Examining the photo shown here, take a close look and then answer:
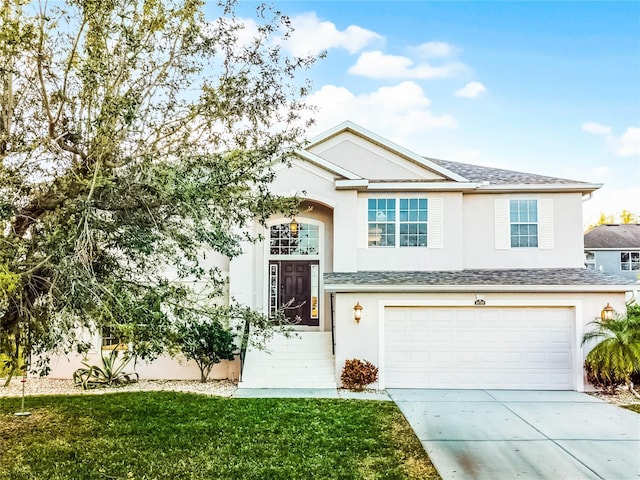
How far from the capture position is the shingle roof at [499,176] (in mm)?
14745

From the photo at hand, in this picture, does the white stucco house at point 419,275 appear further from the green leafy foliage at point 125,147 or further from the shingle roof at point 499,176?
the green leafy foliage at point 125,147

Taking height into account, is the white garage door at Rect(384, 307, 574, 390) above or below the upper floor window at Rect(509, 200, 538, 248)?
below

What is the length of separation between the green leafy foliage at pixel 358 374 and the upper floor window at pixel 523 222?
19.8 feet

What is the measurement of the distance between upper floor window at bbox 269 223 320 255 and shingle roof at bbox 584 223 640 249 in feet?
83.7

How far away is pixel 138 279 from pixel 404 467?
5.27 meters

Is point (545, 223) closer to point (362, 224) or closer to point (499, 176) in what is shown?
point (499, 176)

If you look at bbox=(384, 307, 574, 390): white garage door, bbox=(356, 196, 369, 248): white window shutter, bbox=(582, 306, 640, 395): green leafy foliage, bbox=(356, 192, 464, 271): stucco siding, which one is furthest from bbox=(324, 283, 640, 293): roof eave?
bbox=(356, 196, 369, 248): white window shutter

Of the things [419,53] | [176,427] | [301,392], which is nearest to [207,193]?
[176,427]

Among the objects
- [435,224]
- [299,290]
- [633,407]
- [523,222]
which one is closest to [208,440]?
[299,290]

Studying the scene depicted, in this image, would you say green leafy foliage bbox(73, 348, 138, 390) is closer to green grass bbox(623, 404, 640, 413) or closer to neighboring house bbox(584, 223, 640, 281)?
green grass bbox(623, 404, 640, 413)

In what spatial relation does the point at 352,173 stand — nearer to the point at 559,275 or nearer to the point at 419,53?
the point at 419,53

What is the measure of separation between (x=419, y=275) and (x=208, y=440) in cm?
761

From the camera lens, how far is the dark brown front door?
15039 mm

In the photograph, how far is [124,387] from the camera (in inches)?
504
